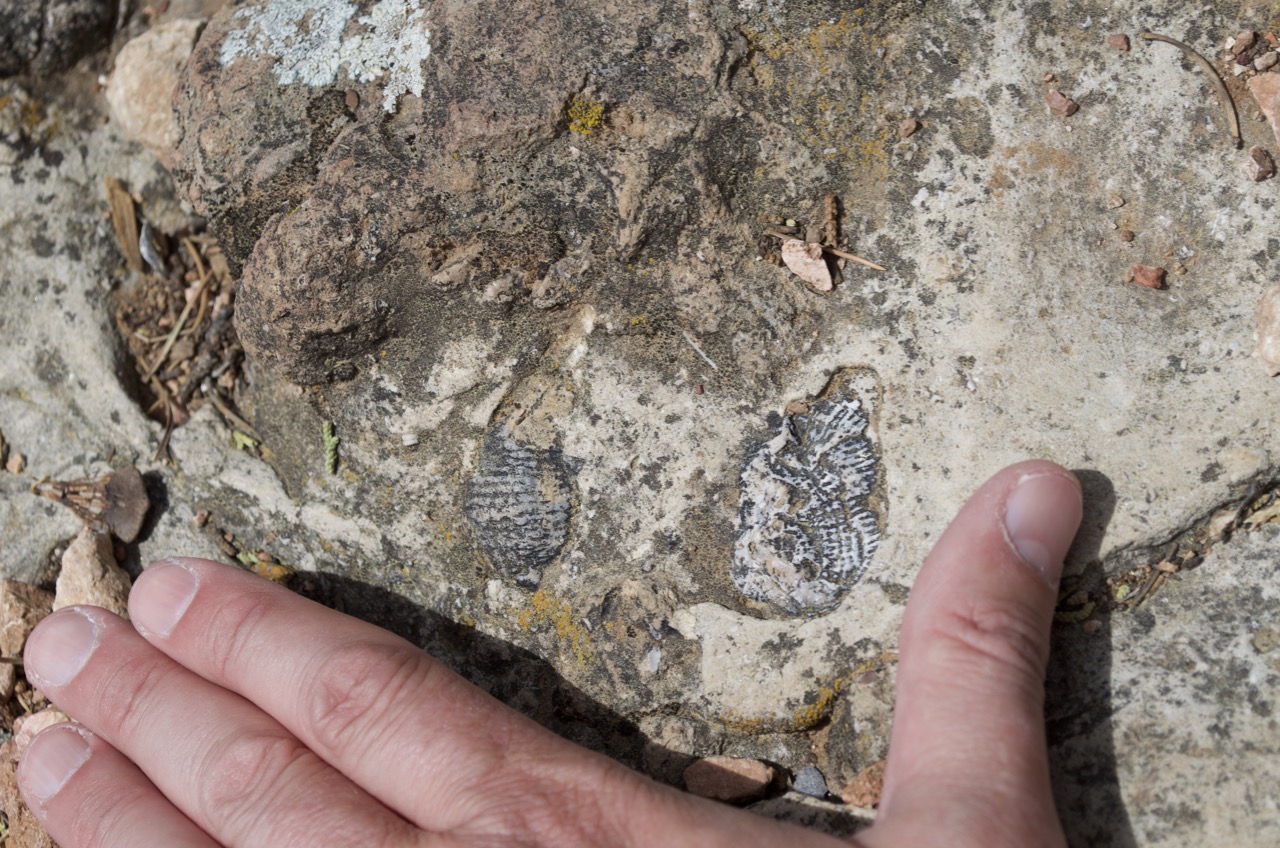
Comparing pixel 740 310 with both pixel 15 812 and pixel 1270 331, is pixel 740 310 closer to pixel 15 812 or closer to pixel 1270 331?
pixel 1270 331

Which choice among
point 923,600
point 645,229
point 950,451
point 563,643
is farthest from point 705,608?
point 645,229

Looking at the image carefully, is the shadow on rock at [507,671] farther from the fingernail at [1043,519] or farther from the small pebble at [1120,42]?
the small pebble at [1120,42]

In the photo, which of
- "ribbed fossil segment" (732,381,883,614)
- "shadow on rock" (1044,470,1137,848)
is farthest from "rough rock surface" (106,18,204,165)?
"shadow on rock" (1044,470,1137,848)

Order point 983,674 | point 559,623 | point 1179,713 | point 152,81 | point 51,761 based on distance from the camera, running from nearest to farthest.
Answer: point 983,674 → point 1179,713 → point 559,623 → point 51,761 → point 152,81

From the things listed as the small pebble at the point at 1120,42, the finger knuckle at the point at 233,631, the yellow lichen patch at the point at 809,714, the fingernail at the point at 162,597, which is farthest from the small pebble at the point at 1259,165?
the fingernail at the point at 162,597

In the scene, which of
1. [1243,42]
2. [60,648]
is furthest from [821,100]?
[60,648]

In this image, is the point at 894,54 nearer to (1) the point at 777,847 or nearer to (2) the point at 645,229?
(2) the point at 645,229
